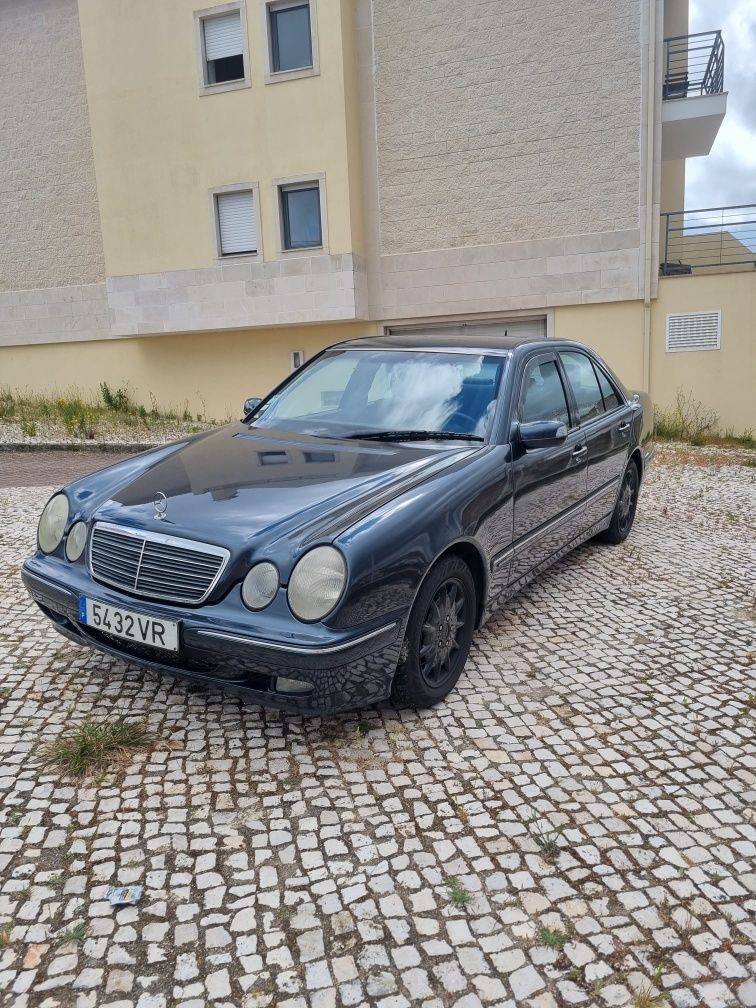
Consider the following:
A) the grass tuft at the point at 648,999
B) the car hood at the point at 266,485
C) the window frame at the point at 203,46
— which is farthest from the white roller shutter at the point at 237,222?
the grass tuft at the point at 648,999

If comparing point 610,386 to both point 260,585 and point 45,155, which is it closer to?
point 260,585

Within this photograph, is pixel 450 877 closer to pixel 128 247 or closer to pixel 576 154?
pixel 576 154

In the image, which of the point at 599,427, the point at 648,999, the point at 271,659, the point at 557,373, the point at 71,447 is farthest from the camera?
the point at 71,447

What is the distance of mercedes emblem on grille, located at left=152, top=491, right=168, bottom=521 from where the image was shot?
310 cm

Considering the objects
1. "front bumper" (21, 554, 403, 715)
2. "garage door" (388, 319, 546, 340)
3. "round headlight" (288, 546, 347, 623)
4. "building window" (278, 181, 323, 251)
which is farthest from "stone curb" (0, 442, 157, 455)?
"round headlight" (288, 546, 347, 623)

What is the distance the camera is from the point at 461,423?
13.0ft

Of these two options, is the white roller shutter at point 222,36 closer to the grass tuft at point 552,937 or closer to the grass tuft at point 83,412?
the grass tuft at point 83,412

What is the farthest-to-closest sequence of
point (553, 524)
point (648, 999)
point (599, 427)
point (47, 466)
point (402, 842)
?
point (47, 466) → point (599, 427) → point (553, 524) → point (402, 842) → point (648, 999)

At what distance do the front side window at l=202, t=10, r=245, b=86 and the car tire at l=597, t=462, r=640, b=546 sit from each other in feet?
38.6

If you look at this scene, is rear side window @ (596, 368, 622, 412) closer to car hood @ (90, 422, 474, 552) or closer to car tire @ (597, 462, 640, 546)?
car tire @ (597, 462, 640, 546)

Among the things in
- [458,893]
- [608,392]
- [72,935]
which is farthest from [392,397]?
[72,935]

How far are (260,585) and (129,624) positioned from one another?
59 cm

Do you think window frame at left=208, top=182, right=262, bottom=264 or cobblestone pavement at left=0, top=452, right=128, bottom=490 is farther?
window frame at left=208, top=182, right=262, bottom=264

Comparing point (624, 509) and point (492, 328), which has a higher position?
point (492, 328)
